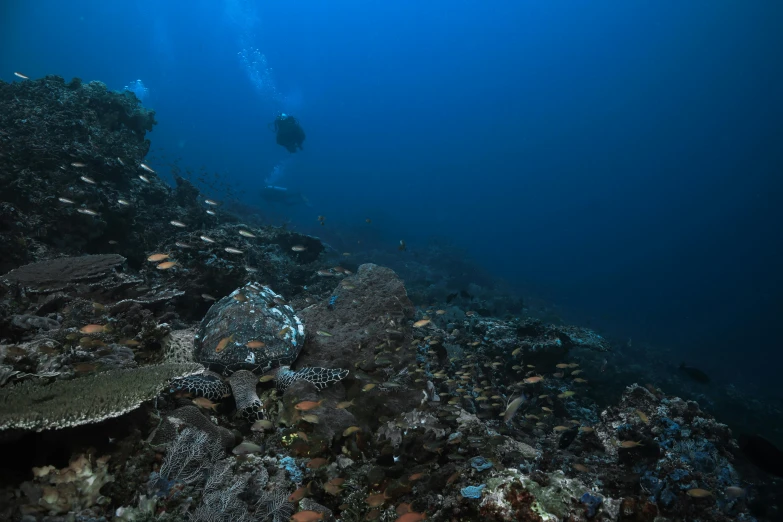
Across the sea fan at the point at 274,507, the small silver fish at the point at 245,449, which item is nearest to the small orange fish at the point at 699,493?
the sea fan at the point at 274,507

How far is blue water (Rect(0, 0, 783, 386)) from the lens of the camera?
291ft

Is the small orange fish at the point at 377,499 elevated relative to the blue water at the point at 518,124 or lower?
lower

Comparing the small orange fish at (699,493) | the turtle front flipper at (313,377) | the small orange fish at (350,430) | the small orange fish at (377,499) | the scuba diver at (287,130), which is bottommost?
the small orange fish at (699,493)

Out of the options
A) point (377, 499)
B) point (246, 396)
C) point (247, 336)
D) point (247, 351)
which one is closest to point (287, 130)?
point (247, 336)

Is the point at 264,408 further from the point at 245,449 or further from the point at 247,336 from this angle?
the point at 247,336

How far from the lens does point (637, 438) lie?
20.0ft

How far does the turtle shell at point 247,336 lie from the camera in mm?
5836

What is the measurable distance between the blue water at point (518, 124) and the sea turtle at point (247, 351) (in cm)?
3927

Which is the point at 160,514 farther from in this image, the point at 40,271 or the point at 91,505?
the point at 40,271

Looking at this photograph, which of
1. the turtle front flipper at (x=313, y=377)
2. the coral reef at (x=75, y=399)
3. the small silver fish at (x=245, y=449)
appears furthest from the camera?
the turtle front flipper at (x=313, y=377)

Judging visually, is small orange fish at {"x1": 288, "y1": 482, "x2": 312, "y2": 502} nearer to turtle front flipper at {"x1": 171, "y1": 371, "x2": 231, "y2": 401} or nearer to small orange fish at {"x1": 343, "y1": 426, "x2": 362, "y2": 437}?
small orange fish at {"x1": 343, "y1": 426, "x2": 362, "y2": 437}

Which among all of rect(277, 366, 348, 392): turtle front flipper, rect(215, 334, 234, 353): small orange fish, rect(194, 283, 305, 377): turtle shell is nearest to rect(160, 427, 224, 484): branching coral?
rect(277, 366, 348, 392): turtle front flipper

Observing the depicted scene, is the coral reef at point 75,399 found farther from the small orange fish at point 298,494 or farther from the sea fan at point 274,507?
the small orange fish at point 298,494

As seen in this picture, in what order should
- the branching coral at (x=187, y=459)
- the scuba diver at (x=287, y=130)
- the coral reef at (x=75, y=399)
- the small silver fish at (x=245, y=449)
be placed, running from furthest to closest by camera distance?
the scuba diver at (x=287, y=130)
the small silver fish at (x=245, y=449)
the branching coral at (x=187, y=459)
the coral reef at (x=75, y=399)
